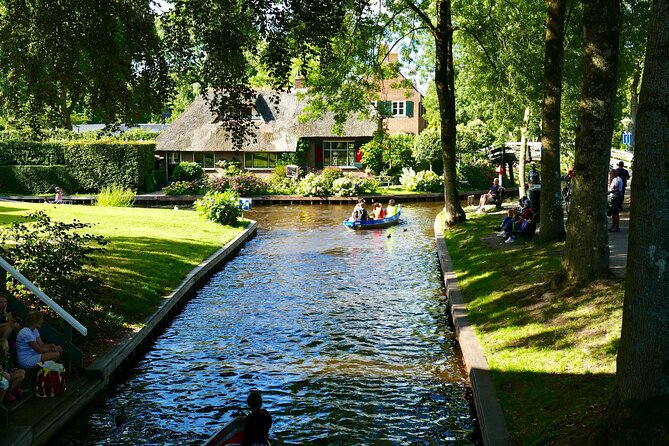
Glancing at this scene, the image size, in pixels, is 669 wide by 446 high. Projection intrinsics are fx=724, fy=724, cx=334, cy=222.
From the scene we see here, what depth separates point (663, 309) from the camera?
7.21 m

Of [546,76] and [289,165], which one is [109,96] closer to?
[546,76]

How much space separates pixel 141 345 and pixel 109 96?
17.4ft

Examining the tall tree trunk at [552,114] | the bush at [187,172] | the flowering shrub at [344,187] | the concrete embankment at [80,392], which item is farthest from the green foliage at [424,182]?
the concrete embankment at [80,392]

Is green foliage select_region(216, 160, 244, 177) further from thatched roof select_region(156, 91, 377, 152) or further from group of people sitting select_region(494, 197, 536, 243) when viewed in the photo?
group of people sitting select_region(494, 197, 536, 243)

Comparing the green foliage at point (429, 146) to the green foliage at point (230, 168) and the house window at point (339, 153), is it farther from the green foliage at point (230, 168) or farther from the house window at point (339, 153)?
the green foliage at point (230, 168)

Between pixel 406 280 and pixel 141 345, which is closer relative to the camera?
pixel 141 345

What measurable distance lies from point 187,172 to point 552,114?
40650 millimetres

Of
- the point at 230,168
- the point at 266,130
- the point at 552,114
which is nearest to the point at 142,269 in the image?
the point at 552,114

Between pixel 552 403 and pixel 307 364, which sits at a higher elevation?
pixel 552 403

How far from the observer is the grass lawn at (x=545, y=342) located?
30.1 feet

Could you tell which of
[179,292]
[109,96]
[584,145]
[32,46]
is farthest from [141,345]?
[584,145]

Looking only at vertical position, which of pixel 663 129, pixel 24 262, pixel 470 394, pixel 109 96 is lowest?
pixel 470 394

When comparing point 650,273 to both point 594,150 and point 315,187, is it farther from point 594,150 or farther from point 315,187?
point 315,187

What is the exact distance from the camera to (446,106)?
29625mm
